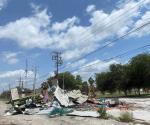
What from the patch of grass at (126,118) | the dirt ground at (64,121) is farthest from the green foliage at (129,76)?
the patch of grass at (126,118)

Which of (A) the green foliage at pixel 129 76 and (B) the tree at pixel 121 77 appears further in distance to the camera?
(B) the tree at pixel 121 77

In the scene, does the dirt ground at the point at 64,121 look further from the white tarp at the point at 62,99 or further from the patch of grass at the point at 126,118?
the white tarp at the point at 62,99

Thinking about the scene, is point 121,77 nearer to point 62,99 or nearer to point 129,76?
point 129,76

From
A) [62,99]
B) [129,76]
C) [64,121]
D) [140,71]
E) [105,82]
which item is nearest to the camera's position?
[64,121]

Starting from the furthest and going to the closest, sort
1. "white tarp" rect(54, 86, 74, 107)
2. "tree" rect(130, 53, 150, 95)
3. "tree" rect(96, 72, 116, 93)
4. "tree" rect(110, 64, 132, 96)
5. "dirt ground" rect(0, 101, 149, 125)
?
"tree" rect(96, 72, 116, 93) → "tree" rect(110, 64, 132, 96) → "tree" rect(130, 53, 150, 95) → "white tarp" rect(54, 86, 74, 107) → "dirt ground" rect(0, 101, 149, 125)

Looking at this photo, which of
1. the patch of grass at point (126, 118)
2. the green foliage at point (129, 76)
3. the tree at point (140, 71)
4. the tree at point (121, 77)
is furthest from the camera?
the tree at point (121, 77)

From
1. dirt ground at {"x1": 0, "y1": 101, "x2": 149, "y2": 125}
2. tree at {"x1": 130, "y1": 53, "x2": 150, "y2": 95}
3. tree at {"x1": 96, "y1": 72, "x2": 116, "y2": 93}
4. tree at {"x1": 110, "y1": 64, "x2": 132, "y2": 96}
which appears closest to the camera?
dirt ground at {"x1": 0, "y1": 101, "x2": 149, "y2": 125}

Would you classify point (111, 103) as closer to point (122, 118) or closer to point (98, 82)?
point (122, 118)

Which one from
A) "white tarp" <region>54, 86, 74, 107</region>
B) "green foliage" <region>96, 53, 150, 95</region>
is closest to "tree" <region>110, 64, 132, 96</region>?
"green foliage" <region>96, 53, 150, 95</region>

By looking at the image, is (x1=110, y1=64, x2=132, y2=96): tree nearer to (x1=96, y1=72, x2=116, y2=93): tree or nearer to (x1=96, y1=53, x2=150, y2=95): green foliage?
(x1=96, y1=53, x2=150, y2=95): green foliage

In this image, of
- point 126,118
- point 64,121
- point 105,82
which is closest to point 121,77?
point 105,82

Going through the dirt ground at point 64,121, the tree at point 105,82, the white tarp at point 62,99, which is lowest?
the dirt ground at point 64,121

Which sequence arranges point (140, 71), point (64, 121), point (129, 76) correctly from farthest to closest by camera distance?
point (129, 76) < point (140, 71) < point (64, 121)

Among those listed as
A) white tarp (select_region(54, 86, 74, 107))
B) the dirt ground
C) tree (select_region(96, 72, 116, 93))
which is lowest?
the dirt ground
